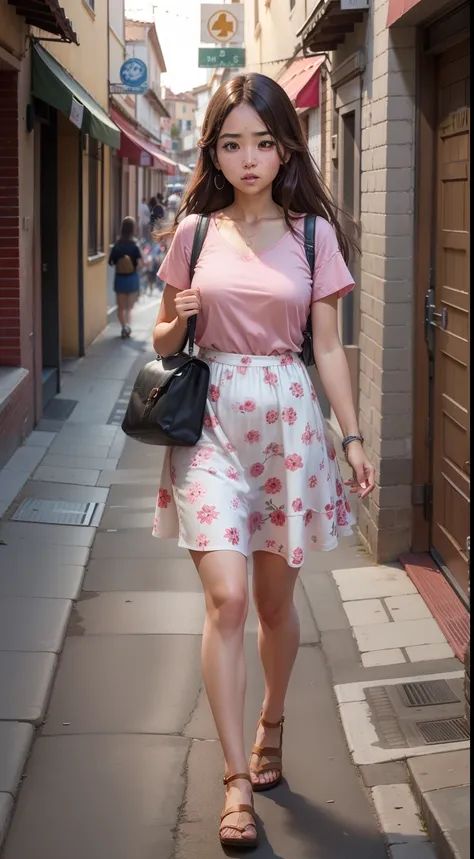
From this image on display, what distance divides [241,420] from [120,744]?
1.32 meters

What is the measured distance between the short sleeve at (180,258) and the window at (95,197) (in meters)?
13.5

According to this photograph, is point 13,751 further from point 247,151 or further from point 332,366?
point 247,151

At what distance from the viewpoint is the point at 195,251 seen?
3600 millimetres

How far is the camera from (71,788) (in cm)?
384

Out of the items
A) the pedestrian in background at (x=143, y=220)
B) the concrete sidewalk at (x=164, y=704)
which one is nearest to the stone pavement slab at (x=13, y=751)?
the concrete sidewalk at (x=164, y=704)

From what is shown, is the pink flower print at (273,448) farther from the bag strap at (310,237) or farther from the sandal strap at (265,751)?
the sandal strap at (265,751)

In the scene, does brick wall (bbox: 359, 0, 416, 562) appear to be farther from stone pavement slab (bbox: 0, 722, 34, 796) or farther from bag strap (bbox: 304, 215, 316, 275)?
stone pavement slab (bbox: 0, 722, 34, 796)

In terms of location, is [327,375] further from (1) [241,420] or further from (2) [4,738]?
(2) [4,738]

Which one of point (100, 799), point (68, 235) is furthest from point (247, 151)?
point (68, 235)

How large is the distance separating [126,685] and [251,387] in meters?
1.68

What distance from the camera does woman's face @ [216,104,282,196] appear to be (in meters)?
3.49

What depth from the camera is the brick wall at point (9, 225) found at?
9.09 metres

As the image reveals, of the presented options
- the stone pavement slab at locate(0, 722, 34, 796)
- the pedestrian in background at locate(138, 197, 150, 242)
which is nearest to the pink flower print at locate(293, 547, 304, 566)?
the stone pavement slab at locate(0, 722, 34, 796)

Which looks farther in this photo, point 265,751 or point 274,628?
point 265,751
